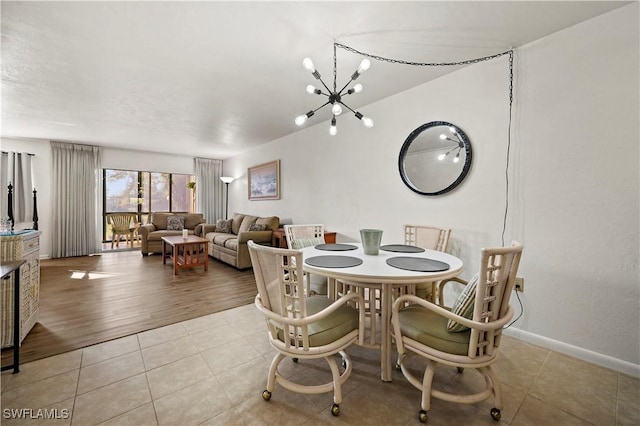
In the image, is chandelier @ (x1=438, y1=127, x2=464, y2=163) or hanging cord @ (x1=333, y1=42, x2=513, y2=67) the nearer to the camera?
hanging cord @ (x1=333, y1=42, x2=513, y2=67)

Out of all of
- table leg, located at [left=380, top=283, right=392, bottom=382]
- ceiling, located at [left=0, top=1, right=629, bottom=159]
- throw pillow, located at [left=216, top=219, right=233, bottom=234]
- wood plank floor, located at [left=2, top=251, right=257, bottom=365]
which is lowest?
wood plank floor, located at [left=2, top=251, right=257, bottom=365]

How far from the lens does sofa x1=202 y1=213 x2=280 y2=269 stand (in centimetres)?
424

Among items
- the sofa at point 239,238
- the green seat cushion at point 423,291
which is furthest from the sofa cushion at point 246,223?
the green seat cushion at point 423,291

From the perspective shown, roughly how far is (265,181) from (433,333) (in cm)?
467

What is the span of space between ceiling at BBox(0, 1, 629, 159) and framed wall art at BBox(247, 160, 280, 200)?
1.65 m

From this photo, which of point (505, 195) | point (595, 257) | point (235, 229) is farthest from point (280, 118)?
point (595, 257)

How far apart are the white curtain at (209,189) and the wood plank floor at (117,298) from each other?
2.49 meters

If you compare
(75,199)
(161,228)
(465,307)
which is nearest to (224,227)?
(161,228)

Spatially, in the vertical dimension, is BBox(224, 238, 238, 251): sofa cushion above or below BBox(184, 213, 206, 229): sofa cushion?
below

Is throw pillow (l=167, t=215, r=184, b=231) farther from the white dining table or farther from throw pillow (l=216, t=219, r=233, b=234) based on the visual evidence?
the white dining table

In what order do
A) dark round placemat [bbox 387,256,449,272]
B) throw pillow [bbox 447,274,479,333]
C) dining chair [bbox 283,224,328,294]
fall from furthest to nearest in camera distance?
1. dining chair [bbox 283,224,328,294]
2. dark round placemat [bbox 387,256,449,272]
3. throw pillow [bbox 447,274,479,333]

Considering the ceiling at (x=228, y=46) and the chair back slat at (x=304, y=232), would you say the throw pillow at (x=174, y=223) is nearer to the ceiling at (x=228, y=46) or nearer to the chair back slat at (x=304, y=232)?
the ceiling at (x=228, y=46)

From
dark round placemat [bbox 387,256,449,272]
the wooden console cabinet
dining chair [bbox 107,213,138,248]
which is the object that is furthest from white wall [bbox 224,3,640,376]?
dining chair [bbox 107,213,138,248]

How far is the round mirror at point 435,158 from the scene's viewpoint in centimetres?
249
